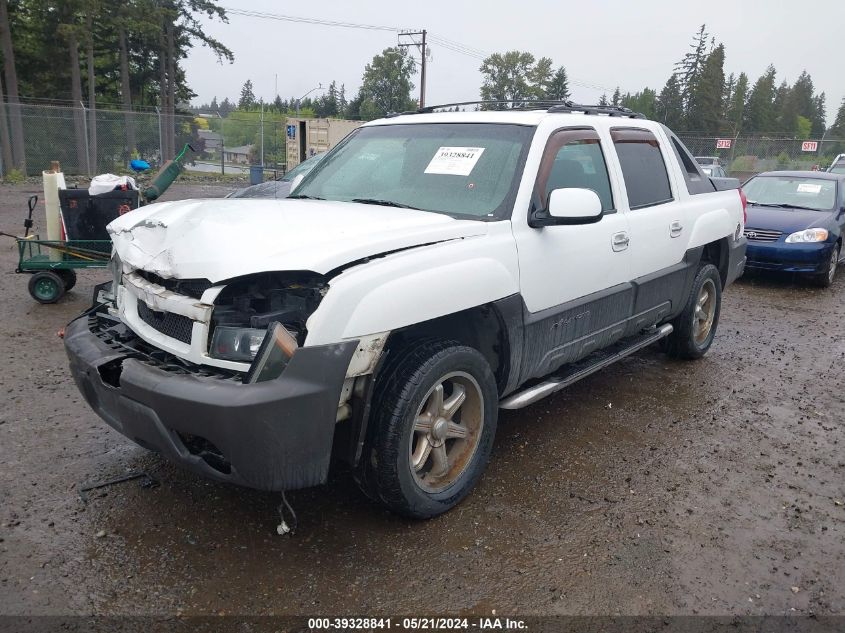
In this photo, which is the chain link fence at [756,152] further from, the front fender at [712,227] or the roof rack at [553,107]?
the roof rack at [553,107]

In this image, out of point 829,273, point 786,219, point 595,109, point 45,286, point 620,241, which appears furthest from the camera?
point 786,219

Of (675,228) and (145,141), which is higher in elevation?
(145,141)

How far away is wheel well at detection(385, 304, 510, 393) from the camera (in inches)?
125

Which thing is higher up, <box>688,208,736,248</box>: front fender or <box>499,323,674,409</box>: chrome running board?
<box>688,208,736,248</box>: front fender

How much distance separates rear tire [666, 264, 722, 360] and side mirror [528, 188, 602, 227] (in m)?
2.36

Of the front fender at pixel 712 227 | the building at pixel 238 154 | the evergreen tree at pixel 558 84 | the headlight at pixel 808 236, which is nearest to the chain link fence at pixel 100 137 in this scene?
the building at pixel 238 154

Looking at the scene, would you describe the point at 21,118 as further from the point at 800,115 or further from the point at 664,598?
the point at 800,115

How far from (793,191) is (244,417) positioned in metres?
10.6

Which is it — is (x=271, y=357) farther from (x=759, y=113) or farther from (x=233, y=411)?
(x=759, y=113)

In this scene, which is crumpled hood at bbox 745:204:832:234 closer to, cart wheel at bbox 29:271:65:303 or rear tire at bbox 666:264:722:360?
rear tire at bbox 666:264:722:360

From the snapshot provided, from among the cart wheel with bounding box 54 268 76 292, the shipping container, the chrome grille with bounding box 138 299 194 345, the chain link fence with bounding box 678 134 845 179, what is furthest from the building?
the chrome grille with bounding box 138 299 194 345

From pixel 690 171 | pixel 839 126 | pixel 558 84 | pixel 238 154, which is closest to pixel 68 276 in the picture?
pixel 690 171

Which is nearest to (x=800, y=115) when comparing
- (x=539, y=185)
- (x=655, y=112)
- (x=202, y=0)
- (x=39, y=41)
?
(x=655, y=112)

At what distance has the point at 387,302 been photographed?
2707mm
